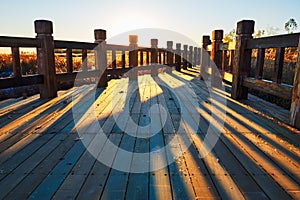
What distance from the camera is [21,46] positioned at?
11.9 feet

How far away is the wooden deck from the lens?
1.36 metres

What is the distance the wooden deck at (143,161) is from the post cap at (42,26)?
5.64ft

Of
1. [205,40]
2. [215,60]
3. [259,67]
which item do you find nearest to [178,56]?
[205,40]

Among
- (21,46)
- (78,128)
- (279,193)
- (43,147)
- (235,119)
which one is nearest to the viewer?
(279,193)

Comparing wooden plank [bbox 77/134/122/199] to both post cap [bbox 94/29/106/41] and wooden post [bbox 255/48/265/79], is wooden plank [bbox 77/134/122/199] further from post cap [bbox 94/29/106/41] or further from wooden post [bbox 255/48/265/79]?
post cap [bbox 94/29/106/41]

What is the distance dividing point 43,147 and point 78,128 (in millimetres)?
549

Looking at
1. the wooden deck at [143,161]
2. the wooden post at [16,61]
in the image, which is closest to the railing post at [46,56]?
the wooden post at [16,61]

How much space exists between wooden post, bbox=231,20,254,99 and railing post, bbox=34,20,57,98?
349 cm

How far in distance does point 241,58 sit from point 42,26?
369 cm

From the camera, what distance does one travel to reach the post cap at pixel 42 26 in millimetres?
3988

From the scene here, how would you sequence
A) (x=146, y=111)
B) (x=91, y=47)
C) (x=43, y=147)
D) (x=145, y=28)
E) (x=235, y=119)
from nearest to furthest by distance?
(x=43, y=147), (x=235, y=119), (x=146, y=111), (x=91, y=47), (x=145, y=28)

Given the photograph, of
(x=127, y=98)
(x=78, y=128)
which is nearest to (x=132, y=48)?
(x=127, y=98)

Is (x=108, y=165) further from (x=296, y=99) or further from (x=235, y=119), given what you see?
(x=296, y=99)

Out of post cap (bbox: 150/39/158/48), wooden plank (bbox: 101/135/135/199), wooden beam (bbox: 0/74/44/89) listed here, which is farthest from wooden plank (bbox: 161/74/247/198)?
post cap (bbox: 150/39/158/48)
